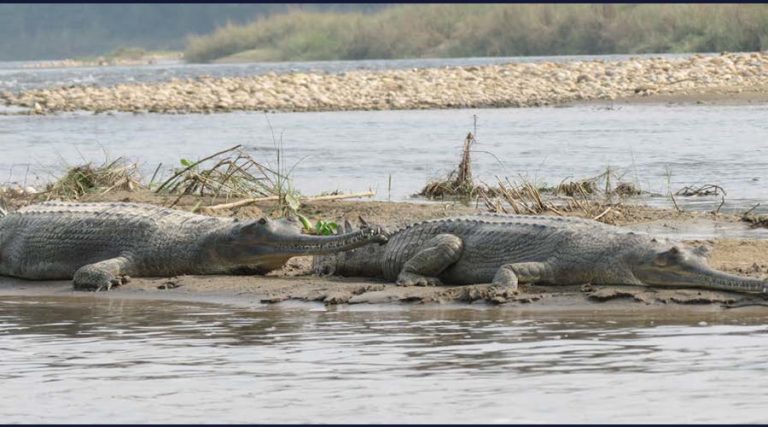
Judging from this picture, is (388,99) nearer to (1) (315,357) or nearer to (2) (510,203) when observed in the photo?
(2) (510,203)

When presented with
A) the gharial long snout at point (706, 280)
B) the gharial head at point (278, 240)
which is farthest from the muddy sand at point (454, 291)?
the gharial head at point (278, 240)

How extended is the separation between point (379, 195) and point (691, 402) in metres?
8.24

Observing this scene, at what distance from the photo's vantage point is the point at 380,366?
6043mm

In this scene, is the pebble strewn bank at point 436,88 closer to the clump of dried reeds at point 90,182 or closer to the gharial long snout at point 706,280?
the clump of dried reeds at point 90,182

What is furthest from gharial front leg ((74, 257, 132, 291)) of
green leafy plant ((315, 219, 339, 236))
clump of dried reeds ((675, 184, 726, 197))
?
clump of dried reeds ((675, 184, 726, 197))

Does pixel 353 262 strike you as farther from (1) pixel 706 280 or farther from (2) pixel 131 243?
(1) pixel 706 280

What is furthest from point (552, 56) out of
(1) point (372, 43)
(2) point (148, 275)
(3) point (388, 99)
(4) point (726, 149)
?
(2) point (148, 275)

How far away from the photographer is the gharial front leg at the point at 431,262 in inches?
323

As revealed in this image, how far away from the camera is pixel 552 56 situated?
54.7 meters

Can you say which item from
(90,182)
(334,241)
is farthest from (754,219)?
(90,182)

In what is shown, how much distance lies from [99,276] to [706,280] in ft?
12.1

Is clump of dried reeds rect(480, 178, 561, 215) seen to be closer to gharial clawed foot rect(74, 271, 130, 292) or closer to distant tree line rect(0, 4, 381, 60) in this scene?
gharial clawed foot rect(74, 271, 130, 292)

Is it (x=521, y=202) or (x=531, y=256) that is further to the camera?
(x=521, y=202)

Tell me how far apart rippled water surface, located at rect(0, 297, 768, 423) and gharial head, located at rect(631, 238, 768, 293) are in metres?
0.38
